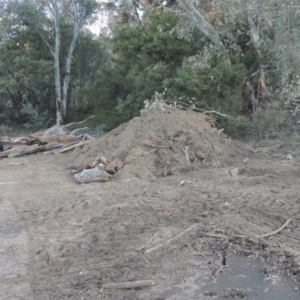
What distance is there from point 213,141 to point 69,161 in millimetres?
3983

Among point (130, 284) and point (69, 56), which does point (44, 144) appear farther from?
point (130, 284)

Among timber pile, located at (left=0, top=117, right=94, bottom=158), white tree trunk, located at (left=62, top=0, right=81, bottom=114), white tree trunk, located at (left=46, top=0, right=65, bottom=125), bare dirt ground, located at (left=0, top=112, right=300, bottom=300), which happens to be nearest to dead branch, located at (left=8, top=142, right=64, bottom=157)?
timber pile, located at (left=0, top=117, right=94, bottom=158)

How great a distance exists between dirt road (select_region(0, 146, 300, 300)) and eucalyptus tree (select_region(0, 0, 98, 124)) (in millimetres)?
15798

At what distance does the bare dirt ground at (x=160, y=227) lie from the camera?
436 centimetres

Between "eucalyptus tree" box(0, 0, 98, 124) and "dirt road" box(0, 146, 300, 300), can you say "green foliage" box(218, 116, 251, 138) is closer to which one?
"dirt road" box(0, 146, 300, 300)

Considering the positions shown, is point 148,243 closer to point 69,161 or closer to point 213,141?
point 213,141

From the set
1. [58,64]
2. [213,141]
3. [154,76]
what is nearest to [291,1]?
[213,141]

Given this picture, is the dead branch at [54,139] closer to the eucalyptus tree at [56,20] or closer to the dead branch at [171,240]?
the eucalyptus tree at [56,20]

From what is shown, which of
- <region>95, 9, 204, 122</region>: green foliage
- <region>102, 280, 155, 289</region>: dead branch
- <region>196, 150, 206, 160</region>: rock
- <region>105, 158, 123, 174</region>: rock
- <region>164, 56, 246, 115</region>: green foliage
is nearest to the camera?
<region>102, 280, 155, 289</region>: dead branch

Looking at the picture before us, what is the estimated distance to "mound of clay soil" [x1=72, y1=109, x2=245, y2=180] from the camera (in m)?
10.3

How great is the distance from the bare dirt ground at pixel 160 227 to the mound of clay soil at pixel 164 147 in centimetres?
3

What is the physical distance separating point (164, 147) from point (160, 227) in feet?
16.4

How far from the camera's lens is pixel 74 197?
8.16 m

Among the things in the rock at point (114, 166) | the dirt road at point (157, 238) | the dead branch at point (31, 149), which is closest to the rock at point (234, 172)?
the dirt road at point (157, 238)
